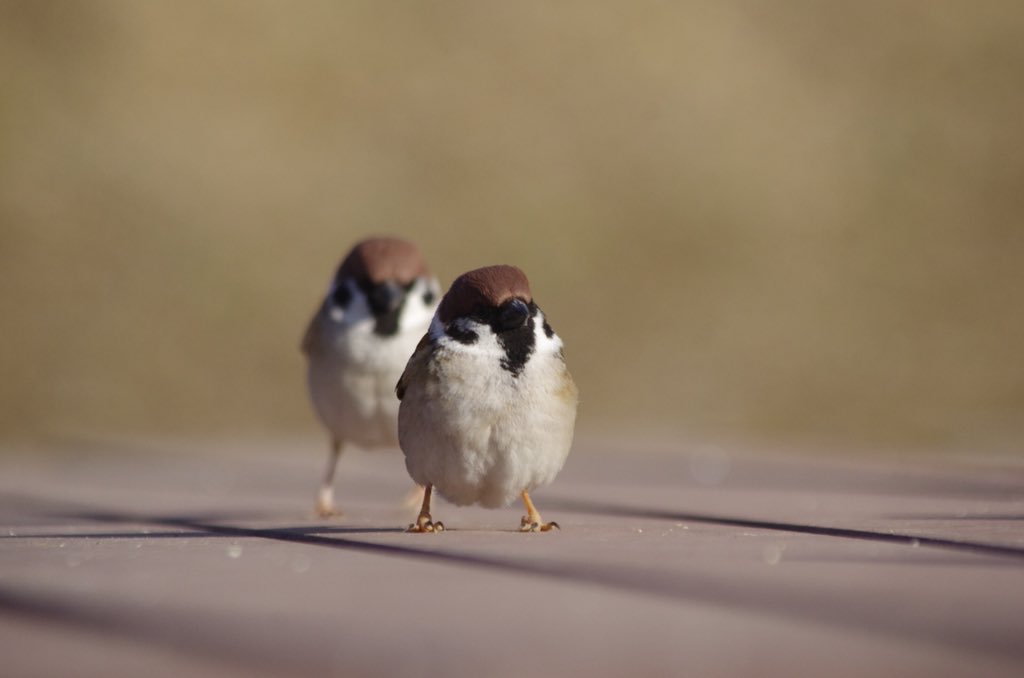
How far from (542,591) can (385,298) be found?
2.06 meters

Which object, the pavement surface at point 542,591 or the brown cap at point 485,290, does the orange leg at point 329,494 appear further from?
the brown cap at point 485,290

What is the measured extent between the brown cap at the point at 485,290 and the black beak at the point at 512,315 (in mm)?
13

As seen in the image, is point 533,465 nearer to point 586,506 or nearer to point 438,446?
point 438,446

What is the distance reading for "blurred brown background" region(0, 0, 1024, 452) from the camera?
29.9ft

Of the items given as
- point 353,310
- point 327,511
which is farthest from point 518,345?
point 353,310

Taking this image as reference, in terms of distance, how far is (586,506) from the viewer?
338 cm

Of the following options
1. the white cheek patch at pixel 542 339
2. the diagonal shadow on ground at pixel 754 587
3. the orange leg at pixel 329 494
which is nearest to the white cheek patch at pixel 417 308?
the orange leg at pixel 329 494

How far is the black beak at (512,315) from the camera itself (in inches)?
105

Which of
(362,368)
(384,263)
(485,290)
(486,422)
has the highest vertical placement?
(384,263)

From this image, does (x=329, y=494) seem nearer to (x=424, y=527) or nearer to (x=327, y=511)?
(x=327, y=511)

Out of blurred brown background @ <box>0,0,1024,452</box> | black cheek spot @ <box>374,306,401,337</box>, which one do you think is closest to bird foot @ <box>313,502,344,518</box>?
black cheek spot @ <box>374,306,401,337</box>

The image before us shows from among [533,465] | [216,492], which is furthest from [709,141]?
[533,465]

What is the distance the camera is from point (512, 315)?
105 inches

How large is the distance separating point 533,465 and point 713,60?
11174mm
